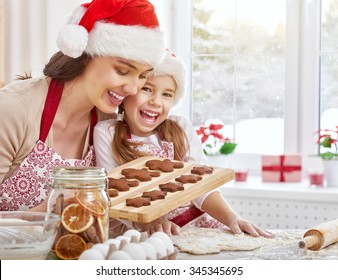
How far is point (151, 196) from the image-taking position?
1651 mm

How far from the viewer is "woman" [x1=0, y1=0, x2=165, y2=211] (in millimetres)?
2008

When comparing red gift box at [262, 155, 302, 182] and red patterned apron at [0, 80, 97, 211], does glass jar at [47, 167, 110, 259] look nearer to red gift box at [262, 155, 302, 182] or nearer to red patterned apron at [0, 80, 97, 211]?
red patterned apron at [0, 80, 97, 211]

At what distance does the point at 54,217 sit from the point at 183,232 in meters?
0.55

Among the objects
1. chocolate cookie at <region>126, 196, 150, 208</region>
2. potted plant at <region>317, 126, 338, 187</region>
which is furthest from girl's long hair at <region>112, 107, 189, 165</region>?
potted plant at <region>317, 126, 338, 187</region>

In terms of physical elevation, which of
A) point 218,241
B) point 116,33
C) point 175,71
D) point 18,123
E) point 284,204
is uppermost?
point 116,33

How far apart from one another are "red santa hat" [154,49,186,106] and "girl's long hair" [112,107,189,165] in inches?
4.1

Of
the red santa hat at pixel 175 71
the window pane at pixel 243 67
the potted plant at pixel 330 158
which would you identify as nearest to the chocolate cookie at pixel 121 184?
the red santa hat at pixel 175 71

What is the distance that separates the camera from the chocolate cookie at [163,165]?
1872 millimetres

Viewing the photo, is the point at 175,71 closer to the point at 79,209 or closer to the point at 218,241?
the point at 218,241

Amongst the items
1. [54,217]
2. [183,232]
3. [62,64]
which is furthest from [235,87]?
[54,217]

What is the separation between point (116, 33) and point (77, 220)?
33.3 inches

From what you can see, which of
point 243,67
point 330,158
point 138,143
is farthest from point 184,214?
point 243,67

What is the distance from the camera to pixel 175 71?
226 centimetres
